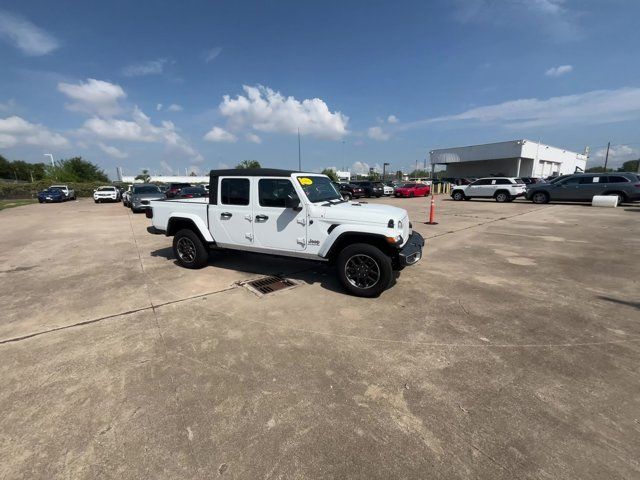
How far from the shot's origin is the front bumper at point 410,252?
446 cm

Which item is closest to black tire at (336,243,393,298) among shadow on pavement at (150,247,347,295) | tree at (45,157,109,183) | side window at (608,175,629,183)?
shadow on pavement at (150,247,347,295)

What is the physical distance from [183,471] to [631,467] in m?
2.90

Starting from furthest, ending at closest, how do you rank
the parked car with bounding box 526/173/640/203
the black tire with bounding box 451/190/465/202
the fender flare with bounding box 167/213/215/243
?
the black tire with bounding box 451/190/465/202 → the parked car with bounding box 526/173/640/203 → the fender flare with bounding box 167/213/215/243

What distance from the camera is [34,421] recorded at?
237 centimetres

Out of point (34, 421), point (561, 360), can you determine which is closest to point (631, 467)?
point (561, 360)

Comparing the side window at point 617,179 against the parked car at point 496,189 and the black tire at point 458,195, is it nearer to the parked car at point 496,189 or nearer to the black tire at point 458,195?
the parked car at point 496,189

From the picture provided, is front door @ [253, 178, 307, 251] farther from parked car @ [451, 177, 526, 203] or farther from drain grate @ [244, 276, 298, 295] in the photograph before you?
parked car @ [451, 177, 526, 203]

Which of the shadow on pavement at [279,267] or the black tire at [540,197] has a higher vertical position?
the black tire at [540,197]

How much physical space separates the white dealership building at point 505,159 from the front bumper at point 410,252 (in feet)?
154

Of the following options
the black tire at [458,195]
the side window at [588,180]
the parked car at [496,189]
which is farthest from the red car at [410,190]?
the side window at [588,180]

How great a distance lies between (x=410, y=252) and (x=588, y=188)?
18.8m

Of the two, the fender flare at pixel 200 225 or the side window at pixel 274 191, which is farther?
the fender flare at pixel 200 225

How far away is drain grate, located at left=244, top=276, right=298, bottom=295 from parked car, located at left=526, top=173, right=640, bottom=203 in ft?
64.3

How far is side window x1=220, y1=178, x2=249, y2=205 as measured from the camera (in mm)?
5336
